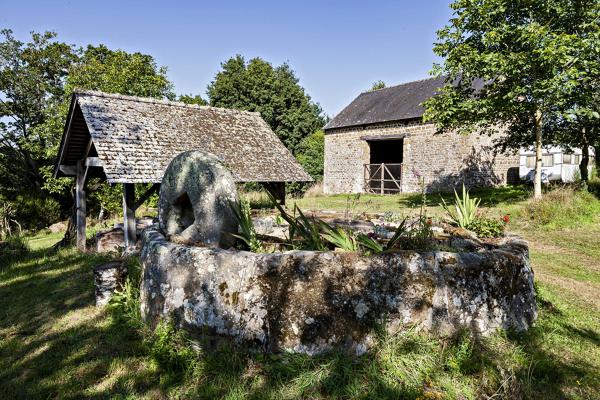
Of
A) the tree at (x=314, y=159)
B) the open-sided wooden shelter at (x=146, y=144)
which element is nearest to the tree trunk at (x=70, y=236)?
the open-sided wooden shelter at (x=146, y=144)

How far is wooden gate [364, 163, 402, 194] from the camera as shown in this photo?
2220 cm

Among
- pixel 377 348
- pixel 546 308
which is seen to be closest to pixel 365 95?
pixel 546 308

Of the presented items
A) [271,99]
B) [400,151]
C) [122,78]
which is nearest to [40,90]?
[122,78]

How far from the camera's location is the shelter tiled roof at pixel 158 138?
28.2 feet

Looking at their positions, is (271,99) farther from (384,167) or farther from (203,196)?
(203,196)

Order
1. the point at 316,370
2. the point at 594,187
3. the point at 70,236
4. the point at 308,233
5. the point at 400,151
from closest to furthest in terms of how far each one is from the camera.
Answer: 1. the point at 316,370
2. the point at 308,233
3. the point at 70,236
4. the point at 594,187
5. the point at 400,151

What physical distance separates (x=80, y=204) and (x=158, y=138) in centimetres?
291

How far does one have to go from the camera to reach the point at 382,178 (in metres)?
22.3

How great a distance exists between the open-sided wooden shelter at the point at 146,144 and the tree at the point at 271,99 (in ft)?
64.3

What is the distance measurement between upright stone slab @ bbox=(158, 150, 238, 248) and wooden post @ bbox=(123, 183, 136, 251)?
4856 millimetres

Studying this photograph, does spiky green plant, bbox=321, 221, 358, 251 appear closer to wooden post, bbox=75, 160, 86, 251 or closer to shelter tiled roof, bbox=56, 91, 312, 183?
shelter tiled roof, bbox=56, 91, 312, 183

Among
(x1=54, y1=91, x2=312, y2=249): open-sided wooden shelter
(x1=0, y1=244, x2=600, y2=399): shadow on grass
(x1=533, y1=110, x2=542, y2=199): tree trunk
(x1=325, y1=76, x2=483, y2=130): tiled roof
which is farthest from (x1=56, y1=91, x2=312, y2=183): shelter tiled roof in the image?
(x1=325, y1=76, x2=483, y2=130): tiled roof

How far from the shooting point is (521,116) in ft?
42.5

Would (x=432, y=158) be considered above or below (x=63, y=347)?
above
